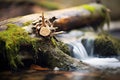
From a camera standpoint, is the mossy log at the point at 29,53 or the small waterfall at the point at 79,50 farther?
the small waterfall at the point at 79,50

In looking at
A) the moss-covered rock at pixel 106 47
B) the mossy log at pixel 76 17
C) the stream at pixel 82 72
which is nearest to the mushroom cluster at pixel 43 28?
the mossy log at pixel 76 17

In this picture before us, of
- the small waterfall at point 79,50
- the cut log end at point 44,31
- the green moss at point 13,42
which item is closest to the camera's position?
the green moss at point 13,42

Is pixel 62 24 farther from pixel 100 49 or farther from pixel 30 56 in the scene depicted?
pixel 30 56

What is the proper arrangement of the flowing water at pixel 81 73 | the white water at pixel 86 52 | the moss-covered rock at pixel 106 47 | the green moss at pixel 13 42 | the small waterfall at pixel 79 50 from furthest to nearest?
the moss-covered rock at pixel 106 47
the small waterfall at pixel 79 50
the white water at pixel 86 52
the green moss at pixel 13 42
the flowing water at pixel 81 73

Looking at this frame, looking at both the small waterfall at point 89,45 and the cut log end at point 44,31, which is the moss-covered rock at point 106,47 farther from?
the cut log end at point 44,31

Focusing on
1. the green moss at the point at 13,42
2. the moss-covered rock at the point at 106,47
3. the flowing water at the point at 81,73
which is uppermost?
the green moss at the point at 13,42

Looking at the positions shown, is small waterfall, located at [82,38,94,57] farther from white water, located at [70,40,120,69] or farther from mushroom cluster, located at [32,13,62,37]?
mushroom cluster, located at [32,13,62,37]

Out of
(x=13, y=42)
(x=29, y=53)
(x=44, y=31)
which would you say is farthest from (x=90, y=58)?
(x=13, y=42)

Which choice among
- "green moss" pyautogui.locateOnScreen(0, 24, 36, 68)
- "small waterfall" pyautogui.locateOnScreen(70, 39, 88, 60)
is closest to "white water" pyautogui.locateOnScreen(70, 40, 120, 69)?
"small waterfall" pyautogui.locateOnScreen(70, 39, 88, 60)
